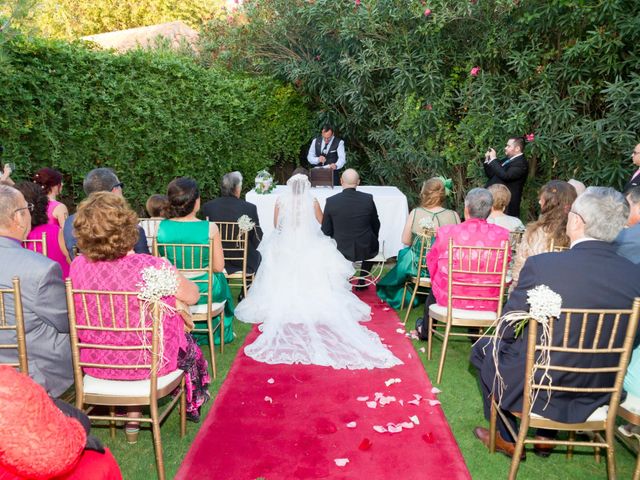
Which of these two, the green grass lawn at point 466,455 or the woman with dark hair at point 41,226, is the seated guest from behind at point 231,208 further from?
the green grass lawn at point 466,455

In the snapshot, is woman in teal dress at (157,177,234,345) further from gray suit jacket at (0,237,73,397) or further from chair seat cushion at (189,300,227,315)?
gray suit jacket at (0,237,73,397)

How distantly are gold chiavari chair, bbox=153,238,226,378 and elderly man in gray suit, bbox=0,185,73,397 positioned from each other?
3.87 feet

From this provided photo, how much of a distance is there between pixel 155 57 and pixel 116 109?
3.80ft

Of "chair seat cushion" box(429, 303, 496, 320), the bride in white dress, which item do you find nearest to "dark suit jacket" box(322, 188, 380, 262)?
the bride in white dress

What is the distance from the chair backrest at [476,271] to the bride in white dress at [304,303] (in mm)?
808

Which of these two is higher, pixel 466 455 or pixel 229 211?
pixel 229 211

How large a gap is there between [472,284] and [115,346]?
94.1 inches

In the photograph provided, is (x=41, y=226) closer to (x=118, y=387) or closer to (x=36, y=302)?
(x=36, y=302)

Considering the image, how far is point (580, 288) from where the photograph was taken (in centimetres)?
242

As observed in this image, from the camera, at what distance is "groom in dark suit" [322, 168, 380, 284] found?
581 cm

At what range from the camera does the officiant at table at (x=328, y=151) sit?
890 cm

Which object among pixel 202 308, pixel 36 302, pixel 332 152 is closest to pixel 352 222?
pixel 202 308

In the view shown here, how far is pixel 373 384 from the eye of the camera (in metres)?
3.81

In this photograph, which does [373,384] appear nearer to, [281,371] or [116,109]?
[281,371]
